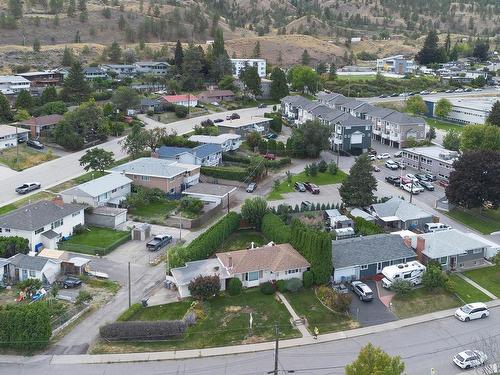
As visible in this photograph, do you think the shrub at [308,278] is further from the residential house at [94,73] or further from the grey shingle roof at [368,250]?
the residential house at [94,73]

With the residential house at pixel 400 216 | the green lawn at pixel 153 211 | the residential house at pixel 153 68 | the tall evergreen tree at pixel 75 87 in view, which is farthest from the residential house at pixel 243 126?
the residential house at pixel 153 68

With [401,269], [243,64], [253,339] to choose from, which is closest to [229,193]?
[401,269]

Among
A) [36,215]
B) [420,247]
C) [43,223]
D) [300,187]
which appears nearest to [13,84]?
[300,187]

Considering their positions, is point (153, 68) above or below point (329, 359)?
above

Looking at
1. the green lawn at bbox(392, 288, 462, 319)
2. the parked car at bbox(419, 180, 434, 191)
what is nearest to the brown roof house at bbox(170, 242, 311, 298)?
the green lawn at bbox(392, 288, 462, 319)

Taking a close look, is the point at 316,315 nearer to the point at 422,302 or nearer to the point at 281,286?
the point at 281,286

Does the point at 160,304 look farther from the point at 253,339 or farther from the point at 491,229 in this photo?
the point at 491,229
